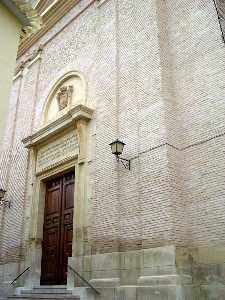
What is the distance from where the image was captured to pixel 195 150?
731 centimetres

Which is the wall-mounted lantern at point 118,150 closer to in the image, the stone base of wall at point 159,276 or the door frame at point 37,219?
the door frame at point 37,219

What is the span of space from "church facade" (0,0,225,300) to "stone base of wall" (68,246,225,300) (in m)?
0.02

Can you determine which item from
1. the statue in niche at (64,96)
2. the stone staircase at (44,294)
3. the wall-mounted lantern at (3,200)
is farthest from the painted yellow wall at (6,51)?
the wall-mounted lantern at (3,200)

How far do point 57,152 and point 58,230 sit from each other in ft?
6.60

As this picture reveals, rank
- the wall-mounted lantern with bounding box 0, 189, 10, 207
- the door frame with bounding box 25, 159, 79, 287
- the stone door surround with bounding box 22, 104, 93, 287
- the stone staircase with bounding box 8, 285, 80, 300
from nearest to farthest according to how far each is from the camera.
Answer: the stone staircase with bounding box 8, 285, 80, 300, the stone door surround with bounding box 22, 104, 93, 287, the door frame with bounding box 25, 159, 79, 287, the wall-mounted lantern with bounding box 0, 189, 10, 207

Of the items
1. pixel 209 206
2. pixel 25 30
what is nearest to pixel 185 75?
pixel 209 206

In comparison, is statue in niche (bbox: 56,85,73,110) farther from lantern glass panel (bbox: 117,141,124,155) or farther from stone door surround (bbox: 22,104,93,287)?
lantern glass panel (bbox: 117,141,124,155)

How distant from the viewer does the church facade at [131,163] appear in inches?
266

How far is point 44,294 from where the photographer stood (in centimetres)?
838

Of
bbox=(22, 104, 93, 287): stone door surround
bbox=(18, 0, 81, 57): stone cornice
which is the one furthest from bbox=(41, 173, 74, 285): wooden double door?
bbox=(18, 0, 81, 57): stone cornice

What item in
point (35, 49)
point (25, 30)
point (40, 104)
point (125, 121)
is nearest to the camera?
point (25, 30)

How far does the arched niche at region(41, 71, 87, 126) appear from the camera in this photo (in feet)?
34.3

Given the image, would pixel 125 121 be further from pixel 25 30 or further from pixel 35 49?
pixel 35 49

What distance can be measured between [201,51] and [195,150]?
210 cm
